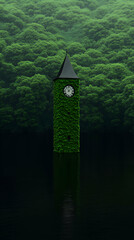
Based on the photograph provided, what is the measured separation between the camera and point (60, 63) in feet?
216

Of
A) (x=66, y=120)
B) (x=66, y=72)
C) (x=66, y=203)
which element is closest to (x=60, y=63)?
(x=66, y=72)

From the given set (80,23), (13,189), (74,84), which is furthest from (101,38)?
(13,189)

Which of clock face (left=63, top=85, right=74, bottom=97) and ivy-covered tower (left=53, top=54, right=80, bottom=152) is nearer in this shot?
ivy-covered tower (left=53, top=54, right=80, bottom=152)

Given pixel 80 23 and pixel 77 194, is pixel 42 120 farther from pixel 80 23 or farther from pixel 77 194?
pixel 77 194

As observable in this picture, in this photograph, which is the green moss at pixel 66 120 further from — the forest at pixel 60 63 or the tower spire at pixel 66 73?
the forest at pixel 60 63

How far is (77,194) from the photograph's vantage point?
43.1 ft

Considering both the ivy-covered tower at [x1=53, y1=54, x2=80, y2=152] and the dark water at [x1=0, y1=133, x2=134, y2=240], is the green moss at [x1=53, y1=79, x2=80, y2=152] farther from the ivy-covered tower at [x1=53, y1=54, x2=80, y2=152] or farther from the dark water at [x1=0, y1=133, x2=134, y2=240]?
the dark water at [x1=0, y1=133, x2=134, y2=240]

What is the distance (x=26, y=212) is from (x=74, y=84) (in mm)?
20163

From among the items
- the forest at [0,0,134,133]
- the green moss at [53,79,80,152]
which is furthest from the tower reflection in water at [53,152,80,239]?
the forest at [0,0,134,133]

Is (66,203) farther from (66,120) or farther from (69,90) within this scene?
(69,90)

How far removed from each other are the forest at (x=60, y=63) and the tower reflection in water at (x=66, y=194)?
39196 mm

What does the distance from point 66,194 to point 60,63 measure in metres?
54.3

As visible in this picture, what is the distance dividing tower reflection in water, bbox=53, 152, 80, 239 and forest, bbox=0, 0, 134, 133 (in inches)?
1543

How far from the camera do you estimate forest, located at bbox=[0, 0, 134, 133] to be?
60156mm
